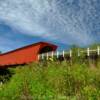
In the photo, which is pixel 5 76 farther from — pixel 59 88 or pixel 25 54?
pixel 25 54

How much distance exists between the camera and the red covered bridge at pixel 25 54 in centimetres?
4016

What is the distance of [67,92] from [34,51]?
27.4 m

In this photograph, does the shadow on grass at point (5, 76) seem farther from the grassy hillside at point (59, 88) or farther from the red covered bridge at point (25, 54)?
the red covered bridge at point (25, 54)

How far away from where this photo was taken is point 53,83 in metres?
16.1

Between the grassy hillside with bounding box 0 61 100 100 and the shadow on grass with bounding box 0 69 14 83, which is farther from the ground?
A: the shadow on grass with bounding box 0 69 14 83

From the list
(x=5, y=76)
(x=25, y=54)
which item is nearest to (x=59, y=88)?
(x=5, y=76)

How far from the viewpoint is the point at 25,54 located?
41562mm

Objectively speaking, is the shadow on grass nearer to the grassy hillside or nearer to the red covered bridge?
the grassy hillside

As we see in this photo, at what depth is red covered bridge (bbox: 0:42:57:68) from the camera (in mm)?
40156

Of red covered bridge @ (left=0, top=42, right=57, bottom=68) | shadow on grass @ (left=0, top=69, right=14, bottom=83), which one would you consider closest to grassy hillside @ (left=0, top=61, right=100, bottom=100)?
shadow on grass @ (left=0, top=69, right=14, bottom=83)

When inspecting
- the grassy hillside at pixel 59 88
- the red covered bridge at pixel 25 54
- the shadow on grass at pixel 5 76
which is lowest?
the grassy hillside at pixel 59 88

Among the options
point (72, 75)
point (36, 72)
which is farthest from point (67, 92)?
point (36, 72)

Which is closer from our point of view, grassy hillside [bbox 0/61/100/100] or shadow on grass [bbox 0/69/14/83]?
grassy hillside [bbox 0/61/100/100]

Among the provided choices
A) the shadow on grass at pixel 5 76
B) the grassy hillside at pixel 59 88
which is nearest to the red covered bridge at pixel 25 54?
the shadow on grass at pixel 5 76
